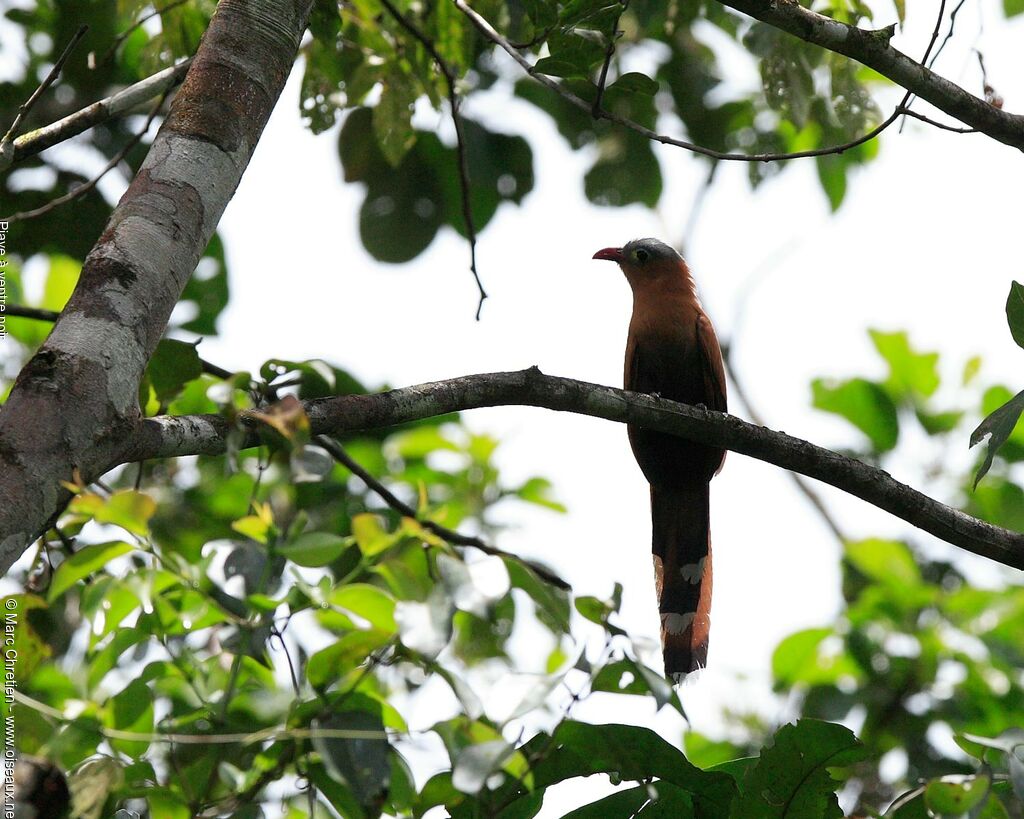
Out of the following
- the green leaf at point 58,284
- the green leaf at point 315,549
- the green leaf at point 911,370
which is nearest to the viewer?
the green leaf at point 315,549

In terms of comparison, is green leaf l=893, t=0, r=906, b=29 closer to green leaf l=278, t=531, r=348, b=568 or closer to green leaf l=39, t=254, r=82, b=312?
green leaf l=278, t=531, r=348, b=568

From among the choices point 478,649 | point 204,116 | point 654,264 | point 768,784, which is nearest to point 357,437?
point 478,649

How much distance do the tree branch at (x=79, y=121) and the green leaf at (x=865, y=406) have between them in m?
3.93

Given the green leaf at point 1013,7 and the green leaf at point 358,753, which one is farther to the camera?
the green leaf at point 1013,7

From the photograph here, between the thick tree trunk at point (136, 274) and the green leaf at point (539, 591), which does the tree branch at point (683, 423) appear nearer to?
the thick tree trunk at point (136, 274)

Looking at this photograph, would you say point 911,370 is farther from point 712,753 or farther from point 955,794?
point 955,794

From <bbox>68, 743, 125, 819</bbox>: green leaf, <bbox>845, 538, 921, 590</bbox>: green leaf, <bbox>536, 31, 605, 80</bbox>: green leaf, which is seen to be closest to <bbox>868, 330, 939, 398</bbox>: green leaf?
<bbox>845, 538, 921, 590</bbox>: green leaf

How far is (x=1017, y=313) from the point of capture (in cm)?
249

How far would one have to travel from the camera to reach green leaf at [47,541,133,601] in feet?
5.41

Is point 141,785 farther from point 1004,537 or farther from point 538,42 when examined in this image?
point 1004,537

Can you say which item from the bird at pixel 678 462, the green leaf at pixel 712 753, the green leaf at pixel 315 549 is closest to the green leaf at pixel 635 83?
the bird at pixel 678 462

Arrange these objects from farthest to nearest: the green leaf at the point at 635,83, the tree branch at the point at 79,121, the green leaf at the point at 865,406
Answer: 1. the green leaf at the point at 865,406
2. the green leaf at the point at 635,83
3. the tree branch at the point at 79,121

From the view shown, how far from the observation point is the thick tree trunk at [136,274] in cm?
159

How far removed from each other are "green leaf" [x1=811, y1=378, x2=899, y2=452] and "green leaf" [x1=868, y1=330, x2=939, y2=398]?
0.49 ft
